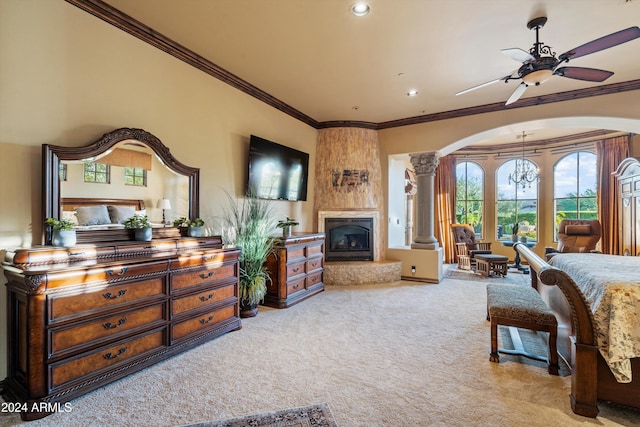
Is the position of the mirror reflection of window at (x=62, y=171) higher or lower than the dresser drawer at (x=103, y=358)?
higher

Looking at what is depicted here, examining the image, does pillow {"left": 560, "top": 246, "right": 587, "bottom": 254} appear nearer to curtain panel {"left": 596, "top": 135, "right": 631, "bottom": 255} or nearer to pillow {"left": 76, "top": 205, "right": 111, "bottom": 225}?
curtain panel {"left": 596, "top": 135, "right": 631, "bottom": 255}

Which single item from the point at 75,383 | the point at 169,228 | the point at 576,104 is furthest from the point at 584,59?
the point at 75,383

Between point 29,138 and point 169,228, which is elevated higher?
point 29,138

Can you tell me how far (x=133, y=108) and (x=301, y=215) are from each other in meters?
3.25

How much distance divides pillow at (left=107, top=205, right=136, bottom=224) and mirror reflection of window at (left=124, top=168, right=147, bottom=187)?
0.25 m

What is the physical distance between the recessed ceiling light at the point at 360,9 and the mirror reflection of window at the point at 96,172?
8.62ft

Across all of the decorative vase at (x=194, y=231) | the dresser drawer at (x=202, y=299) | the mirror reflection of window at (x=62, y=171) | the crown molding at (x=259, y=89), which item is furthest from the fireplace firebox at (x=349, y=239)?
the mirror reflection of window at (x=62, y=171)

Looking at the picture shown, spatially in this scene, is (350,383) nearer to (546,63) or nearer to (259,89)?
(546,63)

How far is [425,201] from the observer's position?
600 centimetres

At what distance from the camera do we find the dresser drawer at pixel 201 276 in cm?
270

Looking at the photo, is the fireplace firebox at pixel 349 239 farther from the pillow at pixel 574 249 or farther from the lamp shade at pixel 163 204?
the pillow at pixel 574 249

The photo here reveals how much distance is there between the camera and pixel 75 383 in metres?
2.01

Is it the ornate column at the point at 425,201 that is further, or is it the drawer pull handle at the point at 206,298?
the ornate column at the point at 425,201

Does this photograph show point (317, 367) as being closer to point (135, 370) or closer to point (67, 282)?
point (135, 370)
